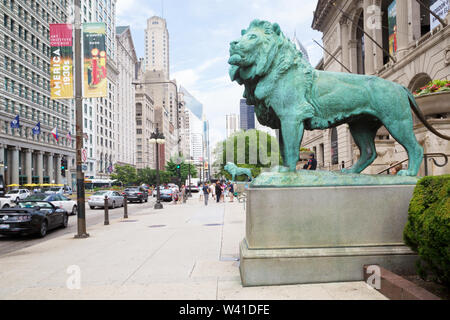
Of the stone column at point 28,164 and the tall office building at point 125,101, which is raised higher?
Result: the tall office building at point 125,101

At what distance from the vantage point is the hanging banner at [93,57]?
11.6 metres

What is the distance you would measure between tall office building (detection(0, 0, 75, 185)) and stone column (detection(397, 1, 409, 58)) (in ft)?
143

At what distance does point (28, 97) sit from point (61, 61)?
53.8m

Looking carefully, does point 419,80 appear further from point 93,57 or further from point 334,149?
point 93,57

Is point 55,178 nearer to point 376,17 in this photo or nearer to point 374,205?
point 376,17

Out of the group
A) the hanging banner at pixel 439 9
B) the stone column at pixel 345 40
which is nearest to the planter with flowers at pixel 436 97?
the hanging banner at pixel 439 9

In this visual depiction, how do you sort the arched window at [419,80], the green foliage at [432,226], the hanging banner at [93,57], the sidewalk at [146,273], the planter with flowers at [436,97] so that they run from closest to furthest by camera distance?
the green foliage at [432,226], the sidewalk at [146,273], the planter with flowers at [436,97], the hanging banner at [93,57], the arched window at [419,80]

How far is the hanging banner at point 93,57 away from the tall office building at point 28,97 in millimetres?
40737

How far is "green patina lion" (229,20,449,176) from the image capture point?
5047 millimetres

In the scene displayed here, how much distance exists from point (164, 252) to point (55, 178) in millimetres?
70790

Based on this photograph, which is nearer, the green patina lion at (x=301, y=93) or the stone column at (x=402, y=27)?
the green patina lion at (x=301, y=93)

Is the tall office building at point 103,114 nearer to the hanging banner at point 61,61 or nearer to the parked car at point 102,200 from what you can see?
the parked car at point 102,200

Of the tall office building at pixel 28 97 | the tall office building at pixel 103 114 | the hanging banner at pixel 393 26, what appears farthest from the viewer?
the tall office building at pixel 103 114

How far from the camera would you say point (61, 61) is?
1152 cm
